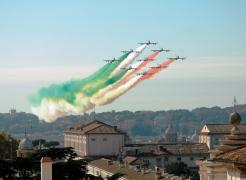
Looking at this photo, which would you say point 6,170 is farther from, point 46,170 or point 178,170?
point 178,170

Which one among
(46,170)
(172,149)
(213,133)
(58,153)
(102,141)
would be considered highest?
(213,133)

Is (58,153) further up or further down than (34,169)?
further up

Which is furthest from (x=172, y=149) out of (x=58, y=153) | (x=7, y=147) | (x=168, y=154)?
(x=58, y=153)

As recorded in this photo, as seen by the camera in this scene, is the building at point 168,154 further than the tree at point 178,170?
Yes

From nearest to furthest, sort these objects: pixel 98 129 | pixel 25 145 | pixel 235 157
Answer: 1. pixel 235 157
2. pixel 25 145
3. pixel 98 129

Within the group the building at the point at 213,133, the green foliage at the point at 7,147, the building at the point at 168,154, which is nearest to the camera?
Result: the green foliage at the point at 7,147

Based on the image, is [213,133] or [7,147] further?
[213,133]

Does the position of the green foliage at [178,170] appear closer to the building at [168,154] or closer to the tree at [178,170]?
the tree at [178,170]

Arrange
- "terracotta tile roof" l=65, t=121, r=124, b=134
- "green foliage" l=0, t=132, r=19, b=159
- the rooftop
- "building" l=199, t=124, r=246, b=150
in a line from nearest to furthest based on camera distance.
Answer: "green foliage" l=0, t=132, r=19, b=159 → the rooftop → "terracotta tile roof" l=65, t=121, r=124, b=134 → "building" l=199, t=124, r=246, b=150

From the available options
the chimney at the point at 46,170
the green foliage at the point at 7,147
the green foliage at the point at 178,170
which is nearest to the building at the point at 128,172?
the green foliage at the point at 178,170

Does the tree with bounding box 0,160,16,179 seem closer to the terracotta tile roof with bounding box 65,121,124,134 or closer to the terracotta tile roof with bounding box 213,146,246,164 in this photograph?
the terracotta tile roof with bounding box 213,146,246,164

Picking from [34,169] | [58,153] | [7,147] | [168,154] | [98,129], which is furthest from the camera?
[98,129]

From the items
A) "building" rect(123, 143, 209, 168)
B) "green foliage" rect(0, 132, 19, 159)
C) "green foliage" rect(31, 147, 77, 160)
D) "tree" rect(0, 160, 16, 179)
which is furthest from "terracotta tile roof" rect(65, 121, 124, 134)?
"tree" rect(0, 160, 16, 179)
